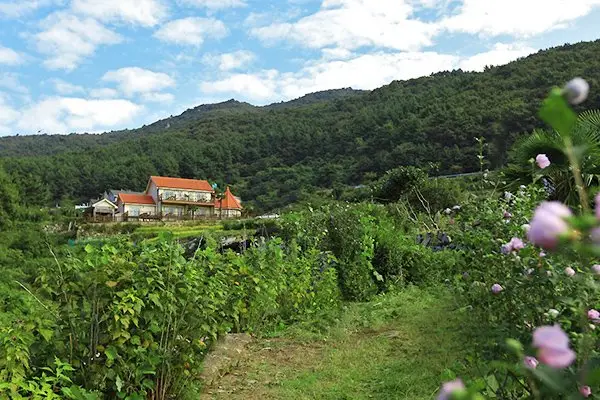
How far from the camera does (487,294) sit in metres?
3.03

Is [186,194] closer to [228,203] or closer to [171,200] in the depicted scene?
[171,200]

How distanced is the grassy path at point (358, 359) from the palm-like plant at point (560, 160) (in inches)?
63.5

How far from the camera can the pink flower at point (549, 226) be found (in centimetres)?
60

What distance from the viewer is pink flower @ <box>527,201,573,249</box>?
602 mm

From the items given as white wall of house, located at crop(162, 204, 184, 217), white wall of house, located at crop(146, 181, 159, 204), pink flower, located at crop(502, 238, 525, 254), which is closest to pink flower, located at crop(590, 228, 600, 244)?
pink flower, located at crop(502, 238, 525, 254)

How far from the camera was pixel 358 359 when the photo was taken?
165 inches

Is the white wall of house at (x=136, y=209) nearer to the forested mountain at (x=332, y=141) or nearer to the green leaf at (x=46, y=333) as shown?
the forested mountain at (x=332, y=141)

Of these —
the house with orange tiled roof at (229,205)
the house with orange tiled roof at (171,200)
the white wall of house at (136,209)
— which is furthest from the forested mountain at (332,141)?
the white wall of house at (136,209)

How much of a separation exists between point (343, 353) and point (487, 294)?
1.68 meters

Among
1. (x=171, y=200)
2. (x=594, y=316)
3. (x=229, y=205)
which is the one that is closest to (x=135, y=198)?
(x=171, y=200)

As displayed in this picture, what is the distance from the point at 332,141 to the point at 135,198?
24.2 m

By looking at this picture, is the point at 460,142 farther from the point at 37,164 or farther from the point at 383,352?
the point at 37,164

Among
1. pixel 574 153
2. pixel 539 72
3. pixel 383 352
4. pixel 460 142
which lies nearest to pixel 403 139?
pixel 460 142

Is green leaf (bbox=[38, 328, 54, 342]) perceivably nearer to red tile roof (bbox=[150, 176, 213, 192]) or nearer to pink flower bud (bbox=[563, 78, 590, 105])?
pink flower bud (bbox=[563, 78, 590, 105])
